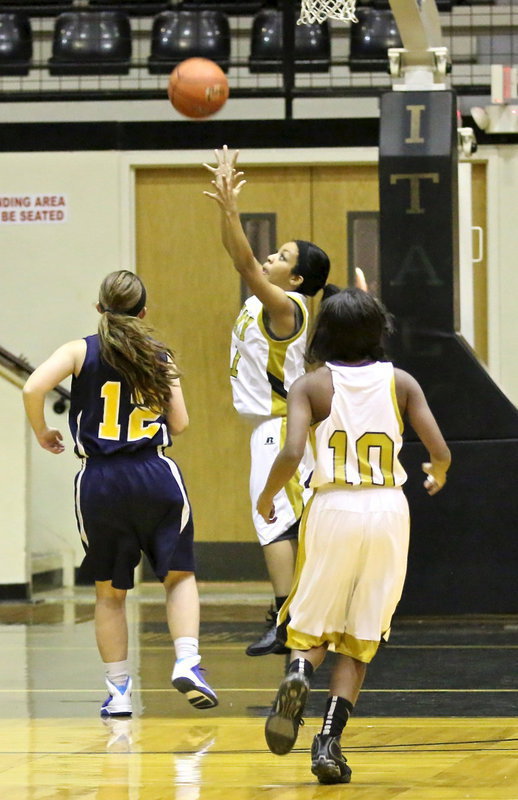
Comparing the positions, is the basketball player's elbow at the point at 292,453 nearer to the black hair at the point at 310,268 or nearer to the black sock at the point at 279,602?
the black sock at the point at 279,602

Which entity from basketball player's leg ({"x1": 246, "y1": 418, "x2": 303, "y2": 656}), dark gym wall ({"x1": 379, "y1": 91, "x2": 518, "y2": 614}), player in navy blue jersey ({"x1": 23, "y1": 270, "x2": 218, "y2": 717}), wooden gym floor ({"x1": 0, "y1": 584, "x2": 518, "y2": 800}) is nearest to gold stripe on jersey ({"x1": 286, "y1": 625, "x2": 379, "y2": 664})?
wooden gym floor ({"x1": 0, "y1": 584, "x2": 518, "y2": 800})

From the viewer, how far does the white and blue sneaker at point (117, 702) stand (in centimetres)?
534

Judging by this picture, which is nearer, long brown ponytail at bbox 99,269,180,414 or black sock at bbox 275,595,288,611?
long brown ponytail at bbox 99,269,180,414

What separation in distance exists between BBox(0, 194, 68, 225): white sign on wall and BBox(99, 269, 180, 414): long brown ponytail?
550cm

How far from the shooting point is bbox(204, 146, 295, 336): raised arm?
5707 mm

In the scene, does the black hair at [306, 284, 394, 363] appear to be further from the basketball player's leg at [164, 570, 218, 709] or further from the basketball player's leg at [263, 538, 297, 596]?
the basketball player's leg at [263, 538, 297, 596]

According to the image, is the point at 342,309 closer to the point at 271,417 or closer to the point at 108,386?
the point at 108,386

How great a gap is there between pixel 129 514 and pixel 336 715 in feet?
4.57

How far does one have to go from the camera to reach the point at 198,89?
931cm

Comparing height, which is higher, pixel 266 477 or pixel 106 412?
pixel 106 412

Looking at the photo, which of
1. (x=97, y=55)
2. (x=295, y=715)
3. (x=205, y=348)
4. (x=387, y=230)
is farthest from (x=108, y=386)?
(x=97, y=55)

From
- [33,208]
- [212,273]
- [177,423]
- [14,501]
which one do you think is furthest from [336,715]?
[33,208]

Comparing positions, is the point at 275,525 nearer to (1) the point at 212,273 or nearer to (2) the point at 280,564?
(2) the point at 280,564

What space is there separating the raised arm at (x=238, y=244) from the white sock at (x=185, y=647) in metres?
1.57
